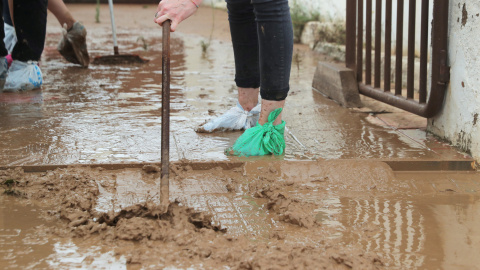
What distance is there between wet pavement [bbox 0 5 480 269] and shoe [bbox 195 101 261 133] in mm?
59

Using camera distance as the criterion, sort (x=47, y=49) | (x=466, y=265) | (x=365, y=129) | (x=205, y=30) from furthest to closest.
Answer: (x=205, y=30), (x=47, y=49), (x=365, y=129), (x=466, y=265)

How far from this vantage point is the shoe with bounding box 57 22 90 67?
459 cm

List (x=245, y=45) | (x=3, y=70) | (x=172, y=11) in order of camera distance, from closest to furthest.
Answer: (x=172, y=11) < (x=245, y=45) < (x=3, y=70)

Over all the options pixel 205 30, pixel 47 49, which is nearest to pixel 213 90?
pixel 47 49

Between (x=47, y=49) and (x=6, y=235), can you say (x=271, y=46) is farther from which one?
(x=47, y=49)

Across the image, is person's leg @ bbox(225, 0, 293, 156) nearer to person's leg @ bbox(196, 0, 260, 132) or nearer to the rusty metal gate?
person's leg @ bbox(196, 0, 260, 132)

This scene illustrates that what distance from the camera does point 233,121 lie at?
2715 mm

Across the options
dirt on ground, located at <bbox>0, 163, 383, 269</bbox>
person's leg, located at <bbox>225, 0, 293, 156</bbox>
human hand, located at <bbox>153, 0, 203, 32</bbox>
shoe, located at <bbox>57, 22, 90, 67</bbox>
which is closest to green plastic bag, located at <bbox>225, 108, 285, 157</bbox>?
person's leg, located at <bbox>225, 0, 293, 156</bbox>

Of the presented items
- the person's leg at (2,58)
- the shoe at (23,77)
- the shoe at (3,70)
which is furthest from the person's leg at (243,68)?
the shoe at (3,70)

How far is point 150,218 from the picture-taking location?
1655 mm

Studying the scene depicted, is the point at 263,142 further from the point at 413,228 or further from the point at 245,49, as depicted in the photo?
the point at 413,228

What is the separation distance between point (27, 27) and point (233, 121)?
1.84 meters

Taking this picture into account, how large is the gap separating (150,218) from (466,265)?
33.3 inches

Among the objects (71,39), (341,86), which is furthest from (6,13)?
(341,86)
